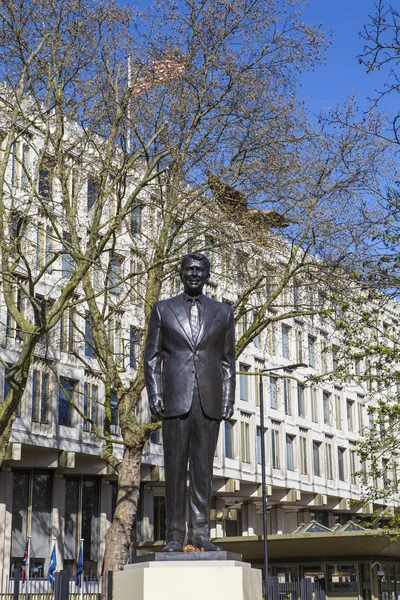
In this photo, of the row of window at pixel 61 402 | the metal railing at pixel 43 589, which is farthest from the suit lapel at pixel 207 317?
the row of window at pixel 61 402

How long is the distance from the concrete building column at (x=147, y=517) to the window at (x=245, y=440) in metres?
6.66

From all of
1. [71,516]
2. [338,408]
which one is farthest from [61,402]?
[338,408]

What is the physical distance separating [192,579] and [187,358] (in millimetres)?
2040

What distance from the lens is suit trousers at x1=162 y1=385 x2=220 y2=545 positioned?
30.3 ft

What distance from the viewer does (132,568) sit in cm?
901

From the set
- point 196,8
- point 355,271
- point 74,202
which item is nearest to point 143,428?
point 74,202

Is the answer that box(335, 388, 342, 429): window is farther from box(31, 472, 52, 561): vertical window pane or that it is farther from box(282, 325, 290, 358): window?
box(31, 472, 52, 561): vertical window pane

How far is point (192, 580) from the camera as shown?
8.52 m

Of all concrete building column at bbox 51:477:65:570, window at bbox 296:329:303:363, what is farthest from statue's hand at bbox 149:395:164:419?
window at bbox 296:329:303:363

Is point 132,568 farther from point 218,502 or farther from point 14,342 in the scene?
point 218,502

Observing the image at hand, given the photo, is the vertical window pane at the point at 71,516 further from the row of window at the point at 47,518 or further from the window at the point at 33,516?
the window at the point at 33,516

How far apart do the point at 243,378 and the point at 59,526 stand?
49.5 ft

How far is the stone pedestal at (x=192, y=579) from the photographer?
847 centimetres

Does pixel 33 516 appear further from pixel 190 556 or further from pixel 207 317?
pixel 190 556
